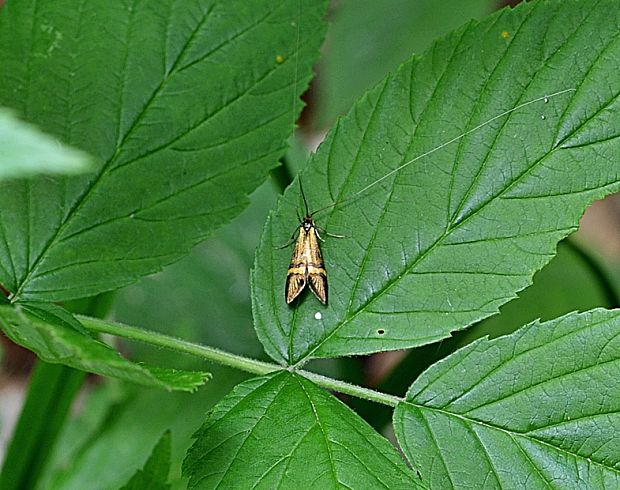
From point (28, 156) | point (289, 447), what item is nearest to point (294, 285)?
point (289, 447)

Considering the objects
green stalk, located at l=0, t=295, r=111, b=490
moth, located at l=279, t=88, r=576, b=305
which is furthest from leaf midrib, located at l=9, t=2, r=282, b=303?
green stalk, located at l=0, t=295, r=111, b=490

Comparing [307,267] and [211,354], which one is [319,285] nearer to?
[307,267]

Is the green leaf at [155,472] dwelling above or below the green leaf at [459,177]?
below

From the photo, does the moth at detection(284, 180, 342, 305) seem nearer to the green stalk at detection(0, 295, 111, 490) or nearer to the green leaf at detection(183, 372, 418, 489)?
the green leaf at detection(183, 372, 418, 489)

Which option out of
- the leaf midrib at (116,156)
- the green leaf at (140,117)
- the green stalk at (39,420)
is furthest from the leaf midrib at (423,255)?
the green stalk at (39,420)

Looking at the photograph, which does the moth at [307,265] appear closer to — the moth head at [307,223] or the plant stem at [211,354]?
Answer: the moth head at [307,223]

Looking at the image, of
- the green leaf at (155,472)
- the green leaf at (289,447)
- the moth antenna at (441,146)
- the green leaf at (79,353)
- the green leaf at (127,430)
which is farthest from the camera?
the green leaf at (127,430)
